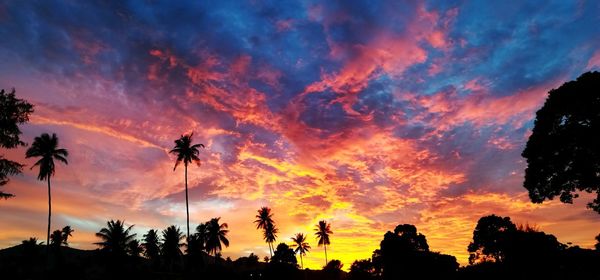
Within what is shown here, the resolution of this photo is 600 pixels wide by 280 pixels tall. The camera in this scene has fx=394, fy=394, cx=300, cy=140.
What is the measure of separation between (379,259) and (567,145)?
196ft

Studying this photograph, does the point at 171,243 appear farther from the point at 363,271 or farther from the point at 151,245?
the point at 363,271

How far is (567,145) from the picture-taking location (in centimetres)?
2273

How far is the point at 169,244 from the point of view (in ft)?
318

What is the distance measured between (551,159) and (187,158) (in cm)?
5249

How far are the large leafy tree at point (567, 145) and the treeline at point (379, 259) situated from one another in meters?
5.76

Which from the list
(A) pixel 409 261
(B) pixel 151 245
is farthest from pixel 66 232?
(A) pixel 409 261

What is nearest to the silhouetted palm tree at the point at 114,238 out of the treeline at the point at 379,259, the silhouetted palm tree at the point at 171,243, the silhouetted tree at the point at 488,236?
the treeline at the point at 379,259

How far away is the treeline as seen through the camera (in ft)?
107

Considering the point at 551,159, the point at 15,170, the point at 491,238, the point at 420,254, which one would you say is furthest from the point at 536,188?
the point at 491,238

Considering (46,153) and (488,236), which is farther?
(488,236)

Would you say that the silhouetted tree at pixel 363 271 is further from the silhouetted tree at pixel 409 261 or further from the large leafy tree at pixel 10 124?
the large leafy tree at pixel 10 124

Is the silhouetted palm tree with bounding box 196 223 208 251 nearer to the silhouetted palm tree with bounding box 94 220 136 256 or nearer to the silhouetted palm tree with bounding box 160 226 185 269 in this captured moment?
the silhouetted palm tree with bounding box 160 226 185 269

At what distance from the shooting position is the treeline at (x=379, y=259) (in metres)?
32.6

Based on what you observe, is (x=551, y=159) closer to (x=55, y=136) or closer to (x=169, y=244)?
(x=55, y=136)
